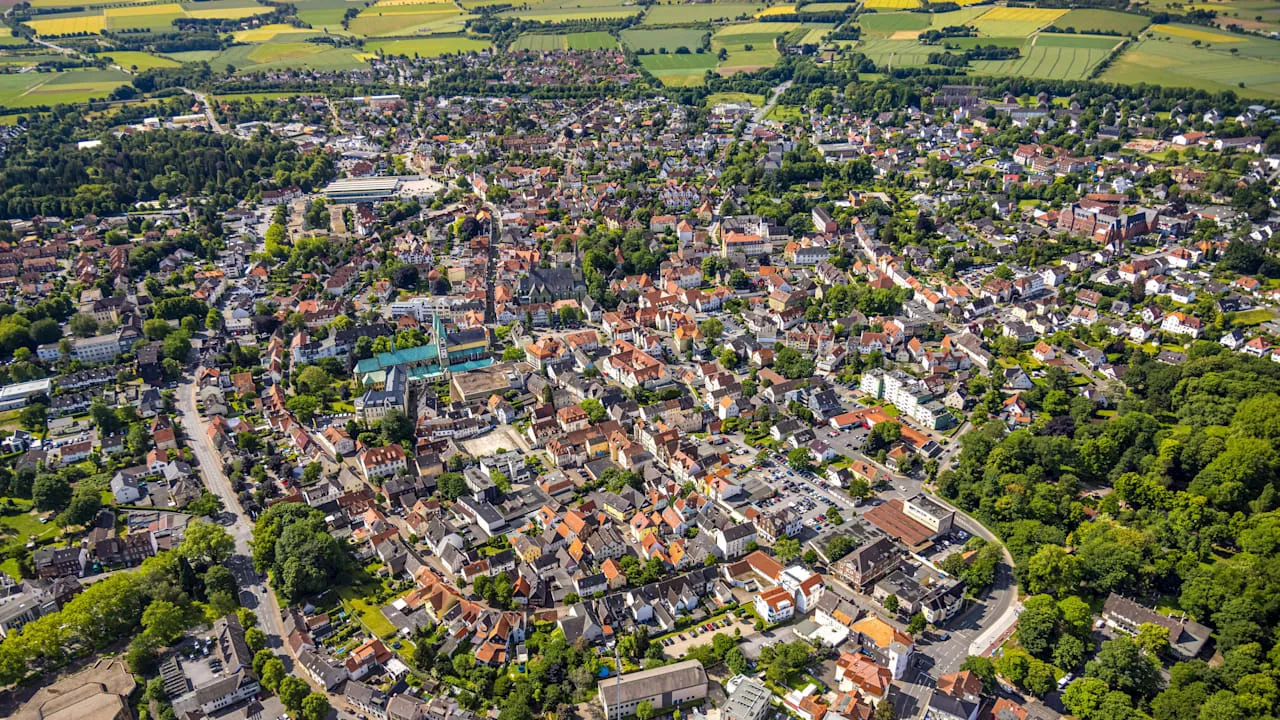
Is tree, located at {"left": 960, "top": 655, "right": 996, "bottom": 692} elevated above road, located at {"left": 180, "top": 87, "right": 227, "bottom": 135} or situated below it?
below

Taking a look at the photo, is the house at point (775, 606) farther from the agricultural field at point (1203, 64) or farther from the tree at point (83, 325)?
the agricultural field at point (1203, 64)

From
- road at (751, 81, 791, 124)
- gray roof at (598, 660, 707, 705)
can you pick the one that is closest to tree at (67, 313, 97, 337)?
gray roof at (598, 660, 707, 705)

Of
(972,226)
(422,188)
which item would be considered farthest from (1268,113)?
(422,188)

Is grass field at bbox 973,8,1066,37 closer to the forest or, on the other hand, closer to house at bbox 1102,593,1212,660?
the forest

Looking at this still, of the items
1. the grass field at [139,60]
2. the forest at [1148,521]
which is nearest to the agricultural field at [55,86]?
the grass field at [139,60]

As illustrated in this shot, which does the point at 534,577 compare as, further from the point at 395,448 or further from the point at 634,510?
the point at 395,448

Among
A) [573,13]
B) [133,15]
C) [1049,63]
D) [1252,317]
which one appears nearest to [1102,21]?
[1049,63]
